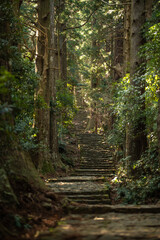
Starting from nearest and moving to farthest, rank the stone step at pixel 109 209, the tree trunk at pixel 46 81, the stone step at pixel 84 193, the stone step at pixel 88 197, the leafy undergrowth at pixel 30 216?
the leafy undergrowth at pixel 30 216 < the stone step at pixel 109 209 < the stone step at pixel 88 197 < the stone step at pixel 84 193 < the tree trunk at pixel 46 81

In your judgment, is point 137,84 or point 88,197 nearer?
point 88,197

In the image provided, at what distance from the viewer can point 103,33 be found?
1711cm

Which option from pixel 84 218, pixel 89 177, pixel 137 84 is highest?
pixel 137 84

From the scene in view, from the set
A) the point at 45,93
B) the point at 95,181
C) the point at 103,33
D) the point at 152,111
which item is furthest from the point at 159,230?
the point at 103,33

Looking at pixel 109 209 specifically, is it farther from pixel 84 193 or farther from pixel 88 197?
pixel 84 193

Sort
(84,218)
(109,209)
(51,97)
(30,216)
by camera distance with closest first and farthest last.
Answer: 1. (30,216)
2. (84,218)
3. (109,209)
4. (51,97)

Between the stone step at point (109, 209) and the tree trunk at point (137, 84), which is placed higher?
the tree trunk at point (137, 84)

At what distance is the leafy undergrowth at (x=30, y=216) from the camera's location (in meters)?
3.63

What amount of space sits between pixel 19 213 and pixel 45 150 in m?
6.63

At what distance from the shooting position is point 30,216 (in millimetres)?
4316

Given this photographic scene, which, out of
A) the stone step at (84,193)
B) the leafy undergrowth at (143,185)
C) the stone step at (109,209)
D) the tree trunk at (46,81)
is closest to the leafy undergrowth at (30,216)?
the stone step at (109,209)

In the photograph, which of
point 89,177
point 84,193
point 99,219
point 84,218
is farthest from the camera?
point 89,177

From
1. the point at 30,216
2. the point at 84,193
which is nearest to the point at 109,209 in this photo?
the point at 30,216

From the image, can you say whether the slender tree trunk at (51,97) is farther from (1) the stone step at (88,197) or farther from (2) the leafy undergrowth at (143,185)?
(1) the stone step at (88,197)
